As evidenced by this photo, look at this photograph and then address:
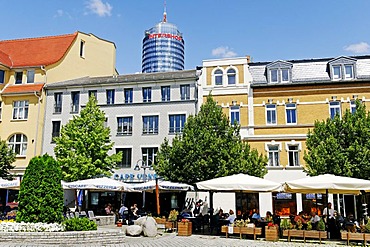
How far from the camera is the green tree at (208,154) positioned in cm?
2355

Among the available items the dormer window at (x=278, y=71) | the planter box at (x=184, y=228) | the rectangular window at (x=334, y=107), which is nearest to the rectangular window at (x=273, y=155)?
the rectangular window at (x=334, y=107)

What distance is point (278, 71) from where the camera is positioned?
96.2 ft

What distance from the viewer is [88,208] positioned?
31.7m

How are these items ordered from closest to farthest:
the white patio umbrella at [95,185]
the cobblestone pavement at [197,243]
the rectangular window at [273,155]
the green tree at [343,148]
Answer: the cobblestone pavement at [197,243]
the white patio umbrella at [95,185]
the green tree at [343,148]
the rectangular window at [273,155]

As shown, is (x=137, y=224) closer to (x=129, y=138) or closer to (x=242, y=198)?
(x=242, y=198)

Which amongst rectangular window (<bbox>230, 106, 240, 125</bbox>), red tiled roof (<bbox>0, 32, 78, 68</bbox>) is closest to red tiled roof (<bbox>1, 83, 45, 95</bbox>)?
red tiled roof (<bbox>0, 32, 78, 68</bbox>)

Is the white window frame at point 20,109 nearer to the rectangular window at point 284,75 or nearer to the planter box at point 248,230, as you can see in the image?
the rectangular window at point 284,75

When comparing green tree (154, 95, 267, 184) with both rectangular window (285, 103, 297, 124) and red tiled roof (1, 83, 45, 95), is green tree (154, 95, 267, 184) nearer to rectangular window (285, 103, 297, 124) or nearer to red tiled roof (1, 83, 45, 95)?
rectangular window (285, 103, 297, 124)

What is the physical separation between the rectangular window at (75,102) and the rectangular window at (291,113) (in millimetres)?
17624

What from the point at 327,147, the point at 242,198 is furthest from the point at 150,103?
the point at 327,147

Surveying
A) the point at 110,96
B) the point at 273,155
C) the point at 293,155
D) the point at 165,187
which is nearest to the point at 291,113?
the point at 293,155

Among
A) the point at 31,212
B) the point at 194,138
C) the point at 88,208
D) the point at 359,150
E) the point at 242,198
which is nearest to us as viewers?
the point at 31,212

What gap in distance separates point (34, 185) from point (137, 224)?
17.6 ft

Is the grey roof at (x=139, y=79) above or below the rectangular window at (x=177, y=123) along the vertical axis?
above
